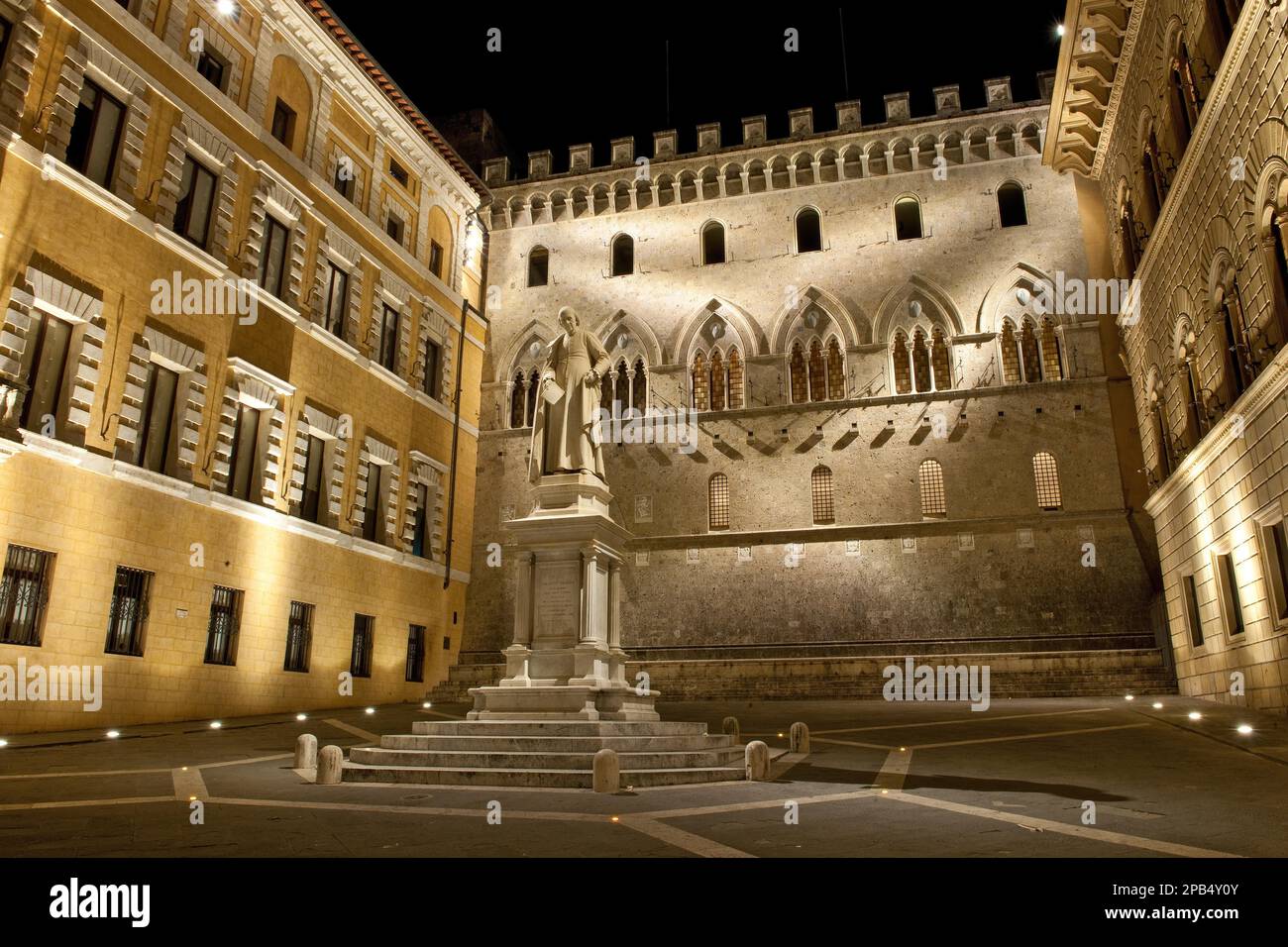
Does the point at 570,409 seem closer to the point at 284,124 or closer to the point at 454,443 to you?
the point at 284,124

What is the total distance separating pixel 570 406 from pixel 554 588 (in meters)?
2.85

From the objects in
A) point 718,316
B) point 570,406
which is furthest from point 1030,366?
point 570,406

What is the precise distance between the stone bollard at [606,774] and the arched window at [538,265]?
87.1ft

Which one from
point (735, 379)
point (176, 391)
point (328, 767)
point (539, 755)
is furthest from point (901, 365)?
point (328, 767)

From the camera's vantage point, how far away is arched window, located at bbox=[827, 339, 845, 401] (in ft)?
95.5

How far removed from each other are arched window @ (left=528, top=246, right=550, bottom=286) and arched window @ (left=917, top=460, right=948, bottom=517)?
52.0ft

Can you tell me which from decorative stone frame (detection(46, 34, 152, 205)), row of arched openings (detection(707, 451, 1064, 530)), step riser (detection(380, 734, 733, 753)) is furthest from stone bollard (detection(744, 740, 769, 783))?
row of arched openings (detection(707, 451, 1064, 530))

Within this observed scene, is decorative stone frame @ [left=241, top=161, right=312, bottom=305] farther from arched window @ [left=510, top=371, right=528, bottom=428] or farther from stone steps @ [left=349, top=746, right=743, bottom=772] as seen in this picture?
stone steps @ [left=349, top=746, right=743, bottom=772]

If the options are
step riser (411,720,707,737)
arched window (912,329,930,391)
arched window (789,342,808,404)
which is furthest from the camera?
arched window (789,342,808,404)

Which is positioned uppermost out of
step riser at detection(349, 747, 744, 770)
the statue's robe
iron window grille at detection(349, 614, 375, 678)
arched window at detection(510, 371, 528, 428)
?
arched window at detection(510, 371, 528, 428)

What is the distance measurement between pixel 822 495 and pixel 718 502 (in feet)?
11.6
